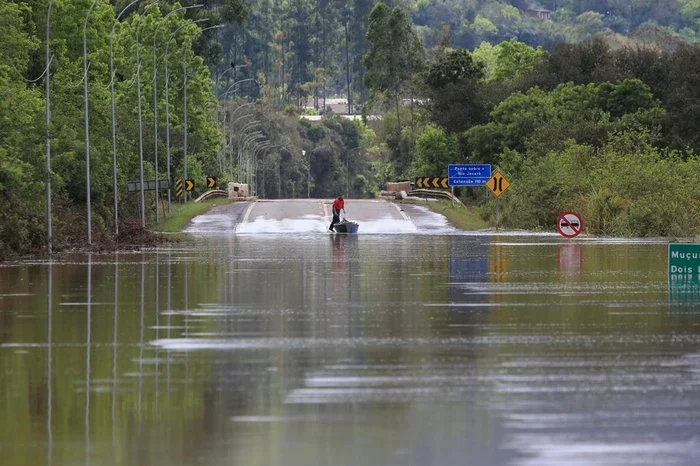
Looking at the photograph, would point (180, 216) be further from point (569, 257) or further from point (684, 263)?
point (684, 263)

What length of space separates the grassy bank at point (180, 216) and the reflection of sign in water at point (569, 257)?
21994 millimetres

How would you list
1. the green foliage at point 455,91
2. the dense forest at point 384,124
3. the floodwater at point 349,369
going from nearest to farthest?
the floodwater at point 349,369 → the dense forest at point 384,124 → the green foliage at point 455,91

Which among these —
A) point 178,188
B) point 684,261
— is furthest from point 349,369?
point 178,188

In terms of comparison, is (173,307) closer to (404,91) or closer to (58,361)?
(58,361)

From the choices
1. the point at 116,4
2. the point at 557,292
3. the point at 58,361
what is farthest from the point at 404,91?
the point at 58,361

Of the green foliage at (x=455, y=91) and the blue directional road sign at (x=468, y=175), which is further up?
the green foliage at (x=455, y=91)

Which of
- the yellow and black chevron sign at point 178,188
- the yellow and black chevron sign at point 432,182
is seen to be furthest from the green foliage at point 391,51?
the yellow and black chevron sign at point 178,188

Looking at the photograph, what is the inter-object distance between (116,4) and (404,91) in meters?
47.4

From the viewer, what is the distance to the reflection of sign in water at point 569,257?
37656mm

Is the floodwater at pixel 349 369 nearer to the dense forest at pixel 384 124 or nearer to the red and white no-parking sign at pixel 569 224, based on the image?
the dense forest at pixel 384 124

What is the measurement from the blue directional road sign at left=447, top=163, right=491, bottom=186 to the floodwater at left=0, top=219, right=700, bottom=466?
142 ft

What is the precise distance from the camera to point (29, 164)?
4622cm

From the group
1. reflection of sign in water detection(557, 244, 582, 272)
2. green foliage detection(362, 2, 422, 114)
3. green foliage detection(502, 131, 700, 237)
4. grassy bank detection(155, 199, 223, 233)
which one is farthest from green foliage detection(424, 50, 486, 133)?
reflection of sign in water detection(557, 244, 582, 272)

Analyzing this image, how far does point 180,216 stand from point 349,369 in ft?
195
